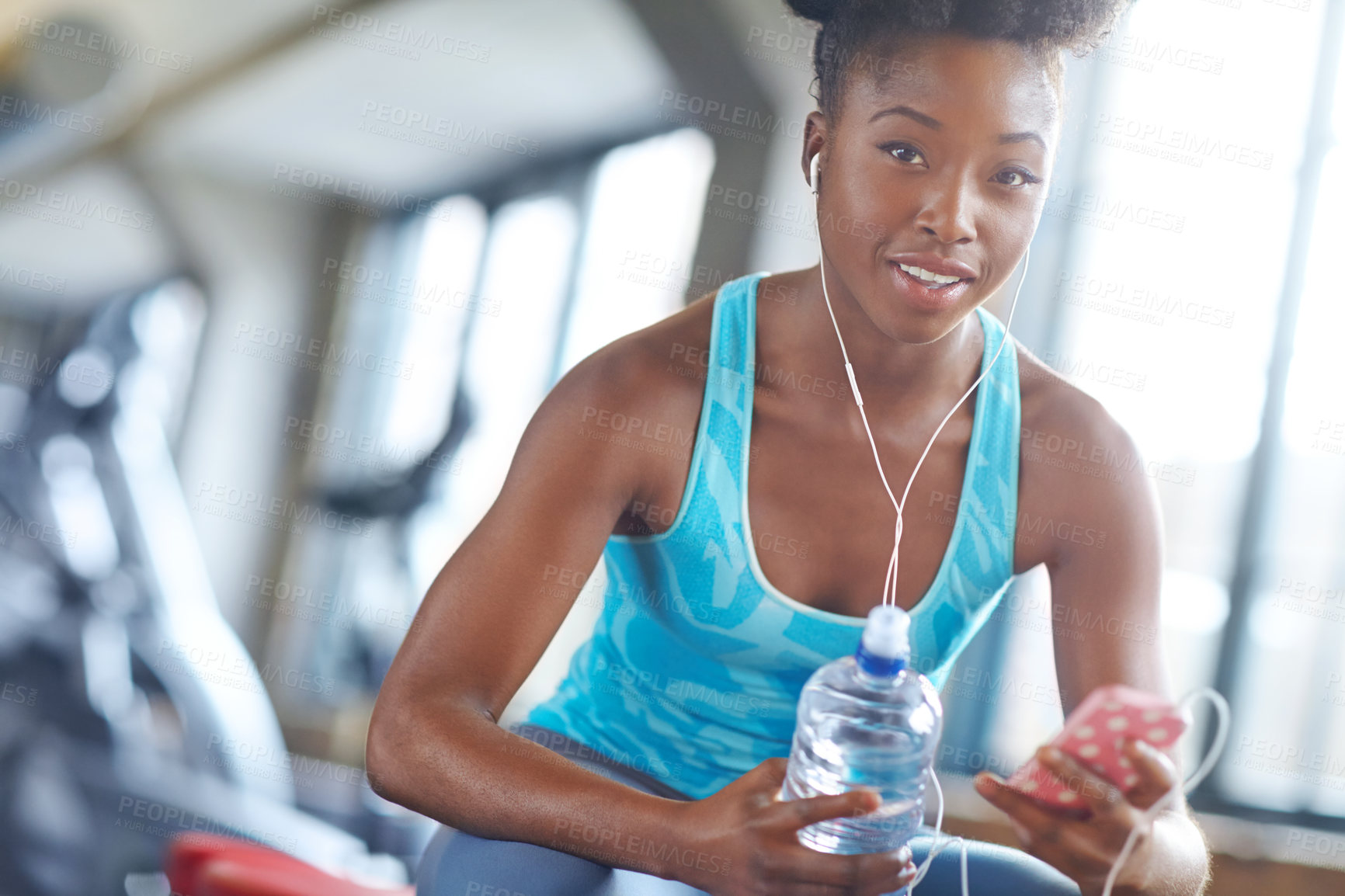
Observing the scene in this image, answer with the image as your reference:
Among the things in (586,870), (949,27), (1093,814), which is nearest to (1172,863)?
(1093,814)

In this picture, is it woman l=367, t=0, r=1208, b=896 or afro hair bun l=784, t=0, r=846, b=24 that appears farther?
afro hair bun l=784, t=0, r=846, b=24

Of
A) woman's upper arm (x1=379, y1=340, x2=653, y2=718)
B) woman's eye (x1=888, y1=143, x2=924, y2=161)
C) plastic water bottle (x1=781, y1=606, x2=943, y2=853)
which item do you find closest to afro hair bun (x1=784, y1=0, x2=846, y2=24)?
woman's eye (x1=888, y1=143, x2=924, y2=161)

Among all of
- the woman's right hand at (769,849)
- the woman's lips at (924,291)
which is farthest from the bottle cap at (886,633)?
the woman's lips at (924,291)

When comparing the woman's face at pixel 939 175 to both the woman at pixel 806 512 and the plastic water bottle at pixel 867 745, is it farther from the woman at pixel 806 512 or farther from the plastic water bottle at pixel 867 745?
the plastic water bottle at pixel 867 745

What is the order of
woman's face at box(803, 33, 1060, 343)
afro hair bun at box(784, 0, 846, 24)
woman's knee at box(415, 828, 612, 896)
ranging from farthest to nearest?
afro hair bun at box(784, 0, 846, 24) < woman's face at box(803, 33, 1060, 343) < woman's knee at box(415, 828, 612, 896)

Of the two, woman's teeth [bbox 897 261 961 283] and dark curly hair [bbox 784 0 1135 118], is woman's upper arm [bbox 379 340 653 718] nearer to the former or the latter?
woman's teeth [bbox 897 261 961 283]

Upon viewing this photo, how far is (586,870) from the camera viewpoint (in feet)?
2.68

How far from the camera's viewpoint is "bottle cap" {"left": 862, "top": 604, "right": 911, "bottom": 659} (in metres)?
0.69

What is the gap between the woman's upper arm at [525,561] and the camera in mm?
865

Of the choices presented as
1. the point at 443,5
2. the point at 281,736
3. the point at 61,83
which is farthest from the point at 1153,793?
the point at 61,83

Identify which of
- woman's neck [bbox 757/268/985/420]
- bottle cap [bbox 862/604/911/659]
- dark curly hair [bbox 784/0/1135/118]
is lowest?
bottle cap [bbox 862/604/911/659]

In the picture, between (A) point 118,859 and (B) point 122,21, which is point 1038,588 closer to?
(A) point 118,859

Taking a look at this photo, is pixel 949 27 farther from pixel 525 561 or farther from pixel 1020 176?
pixel 525 561

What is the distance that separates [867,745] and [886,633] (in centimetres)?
25
